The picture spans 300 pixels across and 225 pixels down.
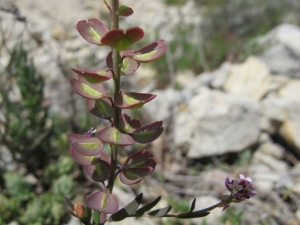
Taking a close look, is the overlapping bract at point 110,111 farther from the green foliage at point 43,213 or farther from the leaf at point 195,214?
the green foliage at point 43,213

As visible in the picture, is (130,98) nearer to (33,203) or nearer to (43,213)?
(43,213)

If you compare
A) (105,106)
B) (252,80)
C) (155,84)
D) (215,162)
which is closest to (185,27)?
(155,84)

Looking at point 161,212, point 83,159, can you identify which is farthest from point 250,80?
point 83,159

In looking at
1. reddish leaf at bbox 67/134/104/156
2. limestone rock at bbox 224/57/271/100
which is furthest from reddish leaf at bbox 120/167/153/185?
limestone rock at bbox 224/57/271/100

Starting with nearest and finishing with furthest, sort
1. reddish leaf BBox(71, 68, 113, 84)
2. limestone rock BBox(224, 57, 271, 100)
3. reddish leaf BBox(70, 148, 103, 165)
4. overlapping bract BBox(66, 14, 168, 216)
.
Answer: reddish leaf BBox(71, 68, 113, 84)
overlapping bract BBox(66, 14, 168, 216)
reddish leaf BBox(70, 148, 103, 165)
limestone rock BBox(224, 57, 271, 100)

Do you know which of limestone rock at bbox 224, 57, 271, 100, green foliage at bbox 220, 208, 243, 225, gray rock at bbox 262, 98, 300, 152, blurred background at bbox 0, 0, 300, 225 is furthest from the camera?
limestone rock at bbox 224, 57, 271, 100

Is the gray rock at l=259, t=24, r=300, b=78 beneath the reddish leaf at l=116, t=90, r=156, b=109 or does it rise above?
beneath

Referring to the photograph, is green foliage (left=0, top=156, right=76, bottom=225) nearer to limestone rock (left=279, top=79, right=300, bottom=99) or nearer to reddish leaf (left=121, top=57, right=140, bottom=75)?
reddish leaf (left=121, top=57, right=140, bottom=75)

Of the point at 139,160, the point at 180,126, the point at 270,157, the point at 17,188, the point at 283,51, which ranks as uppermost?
the point at 139,160
